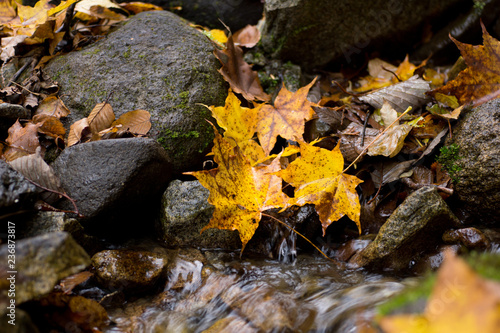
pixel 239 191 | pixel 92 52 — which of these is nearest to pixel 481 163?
pixel 239 191

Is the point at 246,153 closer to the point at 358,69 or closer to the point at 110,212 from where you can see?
the point at 110,212

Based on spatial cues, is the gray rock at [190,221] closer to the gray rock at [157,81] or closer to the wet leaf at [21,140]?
the gray rock at [157,81]

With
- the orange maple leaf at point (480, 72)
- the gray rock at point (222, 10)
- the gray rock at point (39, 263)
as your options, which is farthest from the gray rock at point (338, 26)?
the gray rock at point (39, 263)

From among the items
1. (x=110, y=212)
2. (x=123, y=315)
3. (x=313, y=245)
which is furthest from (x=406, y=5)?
(x=123, y=315)

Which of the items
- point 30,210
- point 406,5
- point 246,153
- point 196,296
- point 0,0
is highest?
point 406,5

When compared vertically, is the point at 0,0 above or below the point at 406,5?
below

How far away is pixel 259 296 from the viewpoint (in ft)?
5.39

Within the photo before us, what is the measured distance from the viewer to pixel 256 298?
1.63 metres

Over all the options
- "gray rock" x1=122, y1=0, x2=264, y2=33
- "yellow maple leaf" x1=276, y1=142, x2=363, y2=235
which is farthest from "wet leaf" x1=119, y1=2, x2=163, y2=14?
"yellow maple leaf" x1=276, y1=142, x2=363, y2=235

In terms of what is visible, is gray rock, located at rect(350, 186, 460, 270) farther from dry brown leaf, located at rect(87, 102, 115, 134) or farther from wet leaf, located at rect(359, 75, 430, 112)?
dry brown leaf, located at rect(87, 102, 115, 134)

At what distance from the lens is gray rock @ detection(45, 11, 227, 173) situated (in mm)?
2355

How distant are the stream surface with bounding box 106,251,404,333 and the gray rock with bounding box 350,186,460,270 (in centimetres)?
12

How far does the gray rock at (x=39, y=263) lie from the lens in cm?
108

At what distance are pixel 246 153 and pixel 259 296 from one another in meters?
0.83
